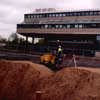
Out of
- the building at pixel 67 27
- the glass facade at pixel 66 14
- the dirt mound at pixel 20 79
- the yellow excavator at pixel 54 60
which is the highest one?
the glass facade at pixel 66 14

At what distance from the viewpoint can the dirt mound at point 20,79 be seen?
17000mm

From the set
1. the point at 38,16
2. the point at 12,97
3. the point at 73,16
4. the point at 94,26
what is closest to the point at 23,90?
the point at 12,97

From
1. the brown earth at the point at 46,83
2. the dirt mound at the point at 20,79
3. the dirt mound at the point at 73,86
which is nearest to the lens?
the dirt mound at the point at 73,86

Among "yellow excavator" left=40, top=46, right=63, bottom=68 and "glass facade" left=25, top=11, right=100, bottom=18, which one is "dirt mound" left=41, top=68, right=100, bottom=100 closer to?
"yellow excavator" left=40, top=46, right=63, bottom=68

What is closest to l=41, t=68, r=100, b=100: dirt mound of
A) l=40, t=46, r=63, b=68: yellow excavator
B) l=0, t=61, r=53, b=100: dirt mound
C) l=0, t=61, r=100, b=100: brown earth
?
l=0, t=61, r=100, b=100: brown earth

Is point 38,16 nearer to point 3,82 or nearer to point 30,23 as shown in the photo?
point 30,23

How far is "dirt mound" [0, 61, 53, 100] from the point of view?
55.8 ft

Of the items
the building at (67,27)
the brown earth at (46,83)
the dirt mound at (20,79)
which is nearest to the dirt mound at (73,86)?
the brown earth at (46,83)

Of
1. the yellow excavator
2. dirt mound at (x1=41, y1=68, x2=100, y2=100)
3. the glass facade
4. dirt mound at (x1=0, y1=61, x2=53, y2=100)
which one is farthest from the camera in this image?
the glass facade

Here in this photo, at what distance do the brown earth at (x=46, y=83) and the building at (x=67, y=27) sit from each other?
37.0m

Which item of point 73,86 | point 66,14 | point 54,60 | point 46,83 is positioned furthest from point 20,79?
point 66,14

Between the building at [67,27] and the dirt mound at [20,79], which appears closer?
the dirt mound at [20,79]

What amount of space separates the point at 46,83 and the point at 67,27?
4601cm

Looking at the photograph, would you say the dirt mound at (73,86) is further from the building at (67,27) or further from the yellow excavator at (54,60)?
the building at (67,27)
